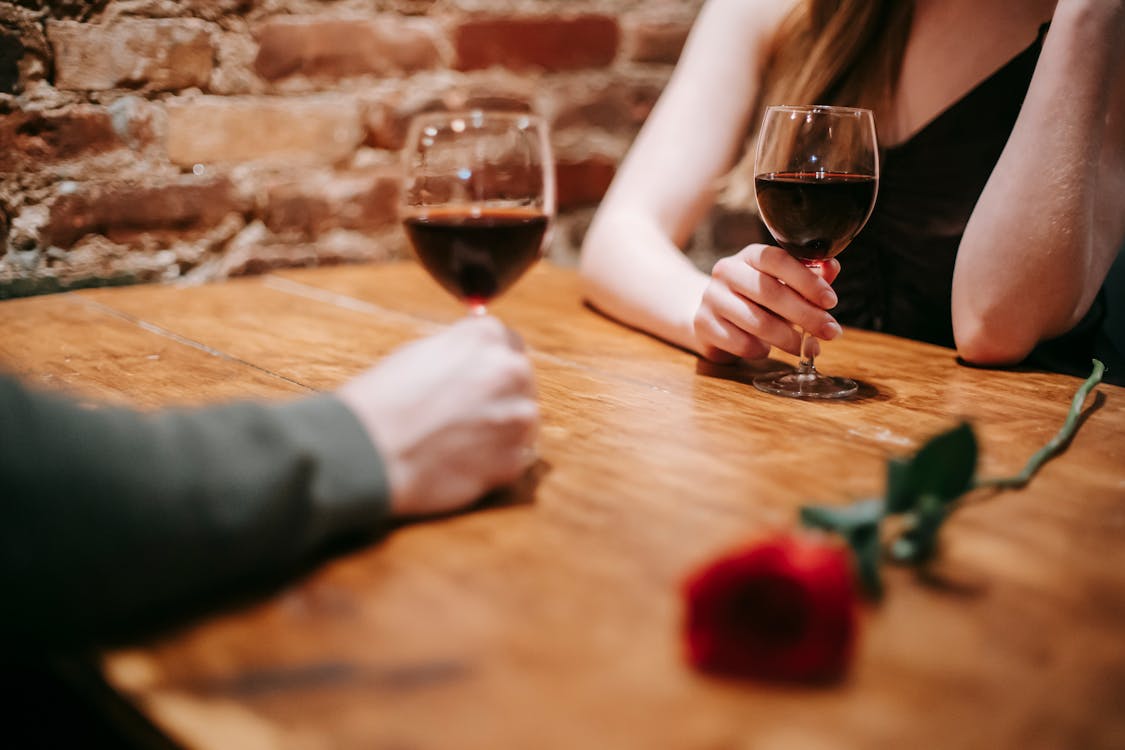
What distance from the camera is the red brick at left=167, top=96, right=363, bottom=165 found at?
1532 millimetres

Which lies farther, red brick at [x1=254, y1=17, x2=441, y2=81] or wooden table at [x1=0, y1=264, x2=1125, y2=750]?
red brick at [x1=254, y1=17, x2=441, y2=81]

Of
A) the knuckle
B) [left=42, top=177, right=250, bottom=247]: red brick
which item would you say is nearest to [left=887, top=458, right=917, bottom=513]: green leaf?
the knuckle

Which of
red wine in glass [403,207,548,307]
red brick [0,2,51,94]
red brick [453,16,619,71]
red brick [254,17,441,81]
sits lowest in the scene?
red wine in glass [403,207,548,307]

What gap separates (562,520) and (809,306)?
1.50ft

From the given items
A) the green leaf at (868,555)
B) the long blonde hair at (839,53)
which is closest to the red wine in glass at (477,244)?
the green leaf at (868,555)

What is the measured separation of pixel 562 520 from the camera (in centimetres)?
67

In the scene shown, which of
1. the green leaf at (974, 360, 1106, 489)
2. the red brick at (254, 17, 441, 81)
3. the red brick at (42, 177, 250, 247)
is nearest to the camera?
the green leaf at (974, 360, 1106, 489)

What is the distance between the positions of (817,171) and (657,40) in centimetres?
130

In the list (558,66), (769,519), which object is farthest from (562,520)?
(558,66)

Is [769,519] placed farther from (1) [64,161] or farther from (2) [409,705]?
(1) [64,161]

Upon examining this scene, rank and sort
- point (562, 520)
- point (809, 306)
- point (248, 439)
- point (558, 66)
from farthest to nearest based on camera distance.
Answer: point (558, 66)
point (809, 306)
point (562, 520)
point (248, 439)

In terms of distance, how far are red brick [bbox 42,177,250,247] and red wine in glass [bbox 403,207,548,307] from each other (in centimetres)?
87

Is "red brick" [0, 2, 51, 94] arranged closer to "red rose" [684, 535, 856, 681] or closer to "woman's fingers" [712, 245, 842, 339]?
"woman's fingers" [712, 245, 842, 339]

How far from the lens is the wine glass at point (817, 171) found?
0.91m
